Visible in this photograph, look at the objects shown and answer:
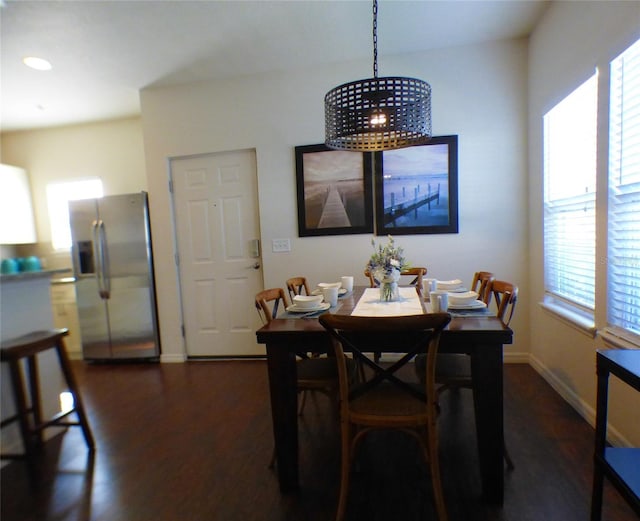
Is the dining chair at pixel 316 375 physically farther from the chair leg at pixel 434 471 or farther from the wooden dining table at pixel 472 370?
the chair leg at pixel 434 471

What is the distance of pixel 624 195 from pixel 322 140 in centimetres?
219

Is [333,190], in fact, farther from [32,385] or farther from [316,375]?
[32,385]

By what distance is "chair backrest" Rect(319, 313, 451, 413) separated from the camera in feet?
3.97

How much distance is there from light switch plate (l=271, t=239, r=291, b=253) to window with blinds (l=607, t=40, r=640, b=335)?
7.69 ft

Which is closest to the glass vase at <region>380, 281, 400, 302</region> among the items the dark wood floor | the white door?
the dark wood floor

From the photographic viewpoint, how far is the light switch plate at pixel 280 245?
3195mm

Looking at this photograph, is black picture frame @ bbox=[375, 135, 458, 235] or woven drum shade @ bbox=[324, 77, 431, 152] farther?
black picture frame @ bbox=[375, 135, 458, 235]

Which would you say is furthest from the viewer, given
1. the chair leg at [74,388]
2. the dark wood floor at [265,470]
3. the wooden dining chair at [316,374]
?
the chair leg at [74,388]

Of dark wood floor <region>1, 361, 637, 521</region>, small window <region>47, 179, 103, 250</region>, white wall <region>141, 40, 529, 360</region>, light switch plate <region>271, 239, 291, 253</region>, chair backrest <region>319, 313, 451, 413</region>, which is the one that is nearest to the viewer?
chair backrest <region>319, 313, 451, 413</region>

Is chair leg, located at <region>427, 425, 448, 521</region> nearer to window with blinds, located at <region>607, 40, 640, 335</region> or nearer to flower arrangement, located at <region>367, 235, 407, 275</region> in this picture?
flower arrangement, located at <region>367, 235, 407, 275</region>

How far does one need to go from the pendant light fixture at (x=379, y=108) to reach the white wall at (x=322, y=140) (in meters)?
1.36

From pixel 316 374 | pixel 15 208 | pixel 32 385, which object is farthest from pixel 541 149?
pixel 15 208

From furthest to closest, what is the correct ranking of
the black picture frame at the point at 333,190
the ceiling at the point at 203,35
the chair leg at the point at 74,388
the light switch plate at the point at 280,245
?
the light switch plate at the point at 280,245, the black picture frame at the point at 333,190, the ceiling at the point at 203,35, the chair leg at the point at 74,388

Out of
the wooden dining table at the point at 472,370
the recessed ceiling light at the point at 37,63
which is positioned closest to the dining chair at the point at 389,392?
the wooden dining table at the point at 472,370
